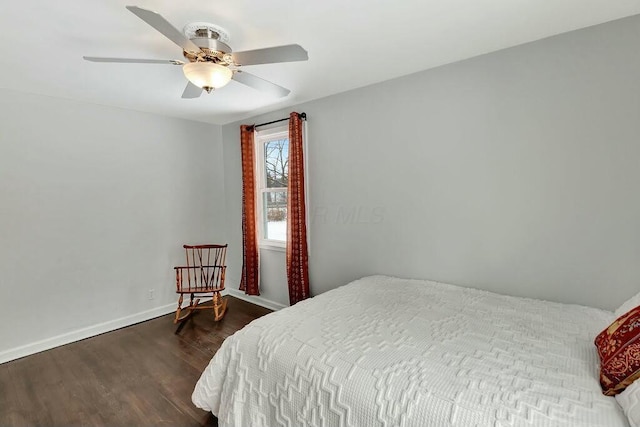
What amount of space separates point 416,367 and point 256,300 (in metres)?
2.88

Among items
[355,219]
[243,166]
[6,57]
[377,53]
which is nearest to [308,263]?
[355,219]

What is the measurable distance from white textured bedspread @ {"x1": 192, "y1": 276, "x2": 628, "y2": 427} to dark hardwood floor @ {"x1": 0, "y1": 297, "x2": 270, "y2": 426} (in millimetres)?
455

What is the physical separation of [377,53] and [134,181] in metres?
2.83

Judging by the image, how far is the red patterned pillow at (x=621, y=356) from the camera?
1.04 meters

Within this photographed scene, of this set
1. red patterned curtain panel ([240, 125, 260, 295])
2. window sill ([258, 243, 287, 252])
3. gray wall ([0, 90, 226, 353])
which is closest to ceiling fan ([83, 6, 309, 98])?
gray wall ([0, 90, 226, 353])

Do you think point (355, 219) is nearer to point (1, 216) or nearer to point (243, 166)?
point (243, 166)

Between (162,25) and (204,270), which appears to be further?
(204,270)

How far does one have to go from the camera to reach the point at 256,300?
12.7 feet

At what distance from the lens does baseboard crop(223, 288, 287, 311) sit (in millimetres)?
3652

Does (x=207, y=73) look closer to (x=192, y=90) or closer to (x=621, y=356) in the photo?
(x=192, y=90)

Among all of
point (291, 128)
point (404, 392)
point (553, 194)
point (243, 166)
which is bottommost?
point (404, 392)

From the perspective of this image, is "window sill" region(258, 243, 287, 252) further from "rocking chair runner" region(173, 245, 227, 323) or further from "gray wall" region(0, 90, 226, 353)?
"gray wall" region(0, 90, 226, 353)

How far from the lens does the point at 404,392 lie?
1146 mm

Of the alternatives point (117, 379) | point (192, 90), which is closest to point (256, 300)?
point (117, 379)
